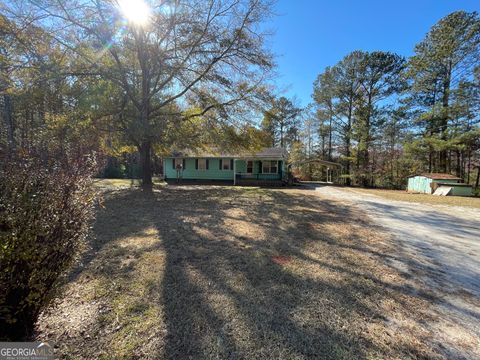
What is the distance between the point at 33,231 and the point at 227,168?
2040 centimetres

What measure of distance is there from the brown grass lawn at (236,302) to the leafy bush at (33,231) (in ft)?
1.42

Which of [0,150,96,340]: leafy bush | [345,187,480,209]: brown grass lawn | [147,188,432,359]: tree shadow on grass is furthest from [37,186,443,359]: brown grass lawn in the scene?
[345,187,480,209]: brown grass lawn

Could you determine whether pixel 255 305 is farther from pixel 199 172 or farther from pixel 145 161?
pixel 199 172

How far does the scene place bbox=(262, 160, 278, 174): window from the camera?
21.8m

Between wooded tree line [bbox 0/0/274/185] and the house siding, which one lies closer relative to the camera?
wooded tree line [bbox 0/0/274/185]

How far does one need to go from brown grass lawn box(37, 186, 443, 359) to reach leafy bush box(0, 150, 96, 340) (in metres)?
0.43

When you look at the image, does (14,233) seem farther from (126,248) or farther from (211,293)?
(126,248)

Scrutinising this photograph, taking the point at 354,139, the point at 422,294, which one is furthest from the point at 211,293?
the point at 354,139

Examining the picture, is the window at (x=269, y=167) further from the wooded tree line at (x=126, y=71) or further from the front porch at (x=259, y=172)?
the wooded tree line at (x=126, y=71)

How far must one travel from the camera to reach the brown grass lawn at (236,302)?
206 centimetres

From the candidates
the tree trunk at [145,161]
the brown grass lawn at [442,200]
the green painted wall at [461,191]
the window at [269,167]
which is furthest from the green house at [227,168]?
the green painted wall at [461,191]

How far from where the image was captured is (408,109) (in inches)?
990

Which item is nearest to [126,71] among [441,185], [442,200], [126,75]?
[126,75]

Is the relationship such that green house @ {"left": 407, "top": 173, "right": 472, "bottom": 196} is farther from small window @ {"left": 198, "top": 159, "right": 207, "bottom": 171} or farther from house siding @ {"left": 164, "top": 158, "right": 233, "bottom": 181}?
small window @ {"left": 198, "top": 159, "right": 207, "bottom": 171}
